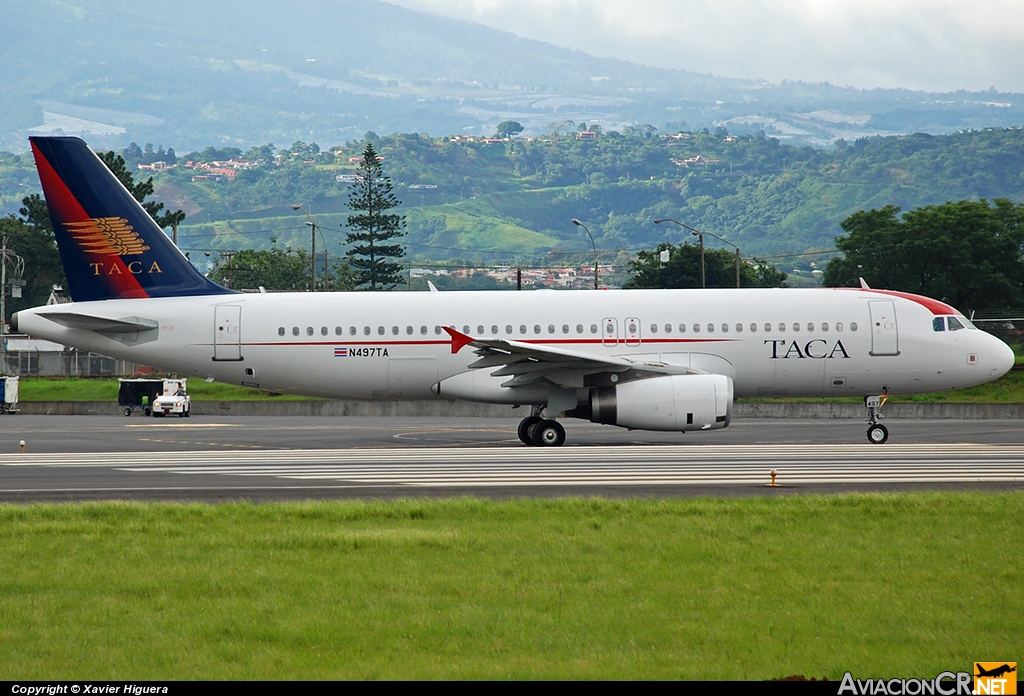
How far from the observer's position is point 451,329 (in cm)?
2702

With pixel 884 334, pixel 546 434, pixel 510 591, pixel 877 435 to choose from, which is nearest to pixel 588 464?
pixel 546 434

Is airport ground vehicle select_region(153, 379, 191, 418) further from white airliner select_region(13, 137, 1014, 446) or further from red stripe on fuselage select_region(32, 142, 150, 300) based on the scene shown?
red stripe on fuselage select_region(32, 142, 150, 300)

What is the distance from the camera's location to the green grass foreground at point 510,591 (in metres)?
7.68

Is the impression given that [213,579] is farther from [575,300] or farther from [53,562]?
[575,300]

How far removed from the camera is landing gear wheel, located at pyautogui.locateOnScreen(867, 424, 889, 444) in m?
27.3

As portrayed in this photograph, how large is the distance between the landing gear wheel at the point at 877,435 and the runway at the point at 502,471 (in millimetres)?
483

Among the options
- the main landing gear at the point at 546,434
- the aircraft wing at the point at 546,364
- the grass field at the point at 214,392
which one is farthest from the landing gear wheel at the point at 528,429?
the grass field at the point at 214,392

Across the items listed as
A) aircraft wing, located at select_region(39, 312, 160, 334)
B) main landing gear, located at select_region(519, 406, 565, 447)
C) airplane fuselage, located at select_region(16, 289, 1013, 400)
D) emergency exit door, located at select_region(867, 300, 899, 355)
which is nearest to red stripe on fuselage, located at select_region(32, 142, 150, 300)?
airplane fuselage, located at select_region(16, 289, 1013, 400)

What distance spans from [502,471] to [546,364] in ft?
19.5

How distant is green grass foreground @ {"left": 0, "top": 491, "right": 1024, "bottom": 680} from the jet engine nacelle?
10329mm

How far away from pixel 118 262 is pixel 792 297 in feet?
55.2
